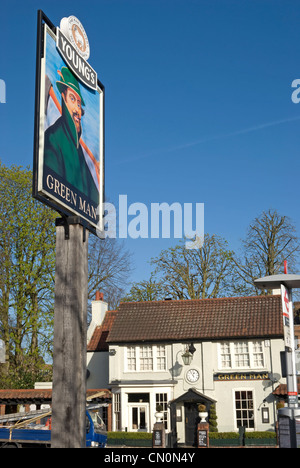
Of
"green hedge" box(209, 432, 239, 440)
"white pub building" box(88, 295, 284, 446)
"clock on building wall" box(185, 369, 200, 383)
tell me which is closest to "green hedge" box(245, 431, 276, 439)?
"green hedge" box(209, 432, 239, 440)

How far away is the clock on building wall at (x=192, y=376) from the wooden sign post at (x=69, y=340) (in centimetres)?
2584

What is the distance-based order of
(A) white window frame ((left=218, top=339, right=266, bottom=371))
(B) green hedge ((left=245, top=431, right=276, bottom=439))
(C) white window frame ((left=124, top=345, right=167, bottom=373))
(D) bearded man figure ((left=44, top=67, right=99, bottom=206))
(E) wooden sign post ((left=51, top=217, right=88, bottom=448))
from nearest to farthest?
(E) wooden sign post ((left=51, top=217, right=88, bottom=448)) < (D) bearded man figure ((left=44, top=67, right=99, bottom=206)) < (B) green hedge ((left=245, top=431, right=276, bottom=439)) < (A) white window frame ((left=218, top=339, right=266, bottom=371)) < (C) white window frame ((left=124, top=345, right=167, bottom=373))

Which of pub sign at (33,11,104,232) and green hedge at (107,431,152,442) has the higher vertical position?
pub sign at (33,11,104,232)

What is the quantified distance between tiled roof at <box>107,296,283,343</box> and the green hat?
2539 cm

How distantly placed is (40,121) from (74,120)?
924mm

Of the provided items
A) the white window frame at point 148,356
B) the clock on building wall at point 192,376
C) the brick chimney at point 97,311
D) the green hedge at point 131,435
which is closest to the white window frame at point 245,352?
the clock on building wall at point 192,376

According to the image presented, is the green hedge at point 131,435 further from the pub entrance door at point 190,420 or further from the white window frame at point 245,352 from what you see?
the white window frame at point 245,352

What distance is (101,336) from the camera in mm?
37438

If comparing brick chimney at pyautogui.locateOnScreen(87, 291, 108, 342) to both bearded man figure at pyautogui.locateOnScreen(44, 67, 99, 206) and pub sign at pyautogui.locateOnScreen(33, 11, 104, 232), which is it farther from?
bearded man figure at pyautogui.locateOnScreen(44, 67, 99, 206)

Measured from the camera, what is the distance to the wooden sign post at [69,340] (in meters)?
7.24

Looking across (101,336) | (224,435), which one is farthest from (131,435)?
(101,336)

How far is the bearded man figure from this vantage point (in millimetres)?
7875

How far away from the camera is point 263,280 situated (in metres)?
12.6
